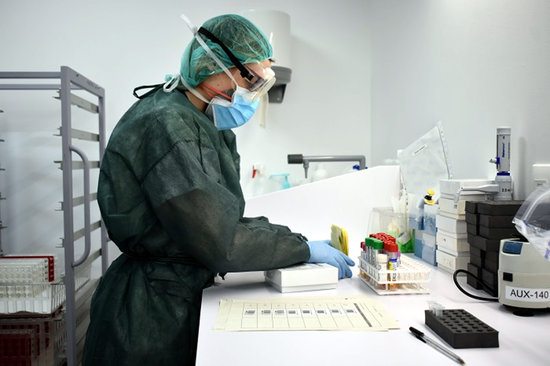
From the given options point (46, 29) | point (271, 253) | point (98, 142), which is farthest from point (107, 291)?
point (46, 29)

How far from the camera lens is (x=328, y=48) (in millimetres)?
2973

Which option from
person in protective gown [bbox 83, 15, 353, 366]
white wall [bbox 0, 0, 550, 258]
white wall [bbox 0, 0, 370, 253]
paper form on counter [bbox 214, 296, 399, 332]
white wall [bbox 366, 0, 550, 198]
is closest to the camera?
paper form on counter [bbox 214, 296, 399, 332]

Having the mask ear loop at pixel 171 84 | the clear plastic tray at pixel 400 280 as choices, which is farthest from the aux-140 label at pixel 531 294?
the mask ear loop at pixel 171 84

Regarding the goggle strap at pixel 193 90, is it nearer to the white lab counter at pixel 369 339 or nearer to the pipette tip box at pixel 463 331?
the white lab counter at pixel 369 339

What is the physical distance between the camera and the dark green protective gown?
1.09m

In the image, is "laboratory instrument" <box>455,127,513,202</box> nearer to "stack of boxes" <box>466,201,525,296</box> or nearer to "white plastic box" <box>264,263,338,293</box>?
"stack of boxes" <box>466,201,525,296</box>

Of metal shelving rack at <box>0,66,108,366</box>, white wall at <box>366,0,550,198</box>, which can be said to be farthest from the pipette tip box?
metal shelving rack at <box>0,66,108,366</box>

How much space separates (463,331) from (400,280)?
0.36m

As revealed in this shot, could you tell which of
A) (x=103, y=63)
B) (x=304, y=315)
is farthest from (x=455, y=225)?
(x=103, y=63)

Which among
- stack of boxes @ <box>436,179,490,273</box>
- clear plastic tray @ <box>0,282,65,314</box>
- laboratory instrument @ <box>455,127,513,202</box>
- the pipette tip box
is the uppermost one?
laboratory instrument @ <box>455,127,513,202</box>

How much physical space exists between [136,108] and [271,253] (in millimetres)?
549

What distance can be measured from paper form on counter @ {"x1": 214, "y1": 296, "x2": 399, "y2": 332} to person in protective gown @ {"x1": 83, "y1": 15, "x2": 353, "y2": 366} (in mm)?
134

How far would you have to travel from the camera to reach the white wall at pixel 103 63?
9.09 ft

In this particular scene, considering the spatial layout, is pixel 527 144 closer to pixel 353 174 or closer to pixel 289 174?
pixel 353 174
